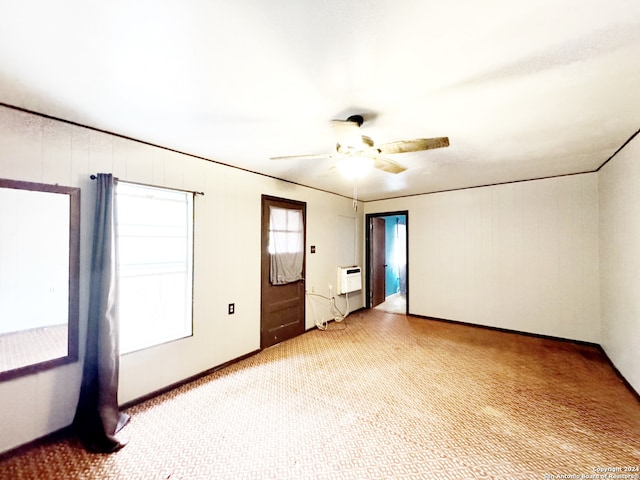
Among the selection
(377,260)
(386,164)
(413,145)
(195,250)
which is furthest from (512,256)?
(195,250)

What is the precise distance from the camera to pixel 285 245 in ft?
13.4

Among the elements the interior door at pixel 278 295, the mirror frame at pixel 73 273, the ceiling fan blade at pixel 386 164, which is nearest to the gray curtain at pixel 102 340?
the mirror frame at pixel 73 273

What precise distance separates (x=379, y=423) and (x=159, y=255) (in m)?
2.77

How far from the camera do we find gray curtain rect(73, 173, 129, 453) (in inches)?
80.1

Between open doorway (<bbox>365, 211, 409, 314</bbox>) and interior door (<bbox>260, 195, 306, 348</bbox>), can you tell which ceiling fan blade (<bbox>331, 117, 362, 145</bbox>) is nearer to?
interior door (<bbox>260, 195, 306, 348</bbox>)

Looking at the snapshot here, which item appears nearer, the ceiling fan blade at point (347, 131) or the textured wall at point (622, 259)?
the ceiling fan blade at point (347, 131)

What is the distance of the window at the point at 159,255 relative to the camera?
275 centimetres

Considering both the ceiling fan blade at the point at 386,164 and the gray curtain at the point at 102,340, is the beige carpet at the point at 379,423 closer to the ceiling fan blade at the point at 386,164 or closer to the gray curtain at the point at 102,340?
the gray curtain at the point at 102,340

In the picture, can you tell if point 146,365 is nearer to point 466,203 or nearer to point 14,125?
point 14,125

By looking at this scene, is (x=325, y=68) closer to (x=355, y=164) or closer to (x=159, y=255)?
(x=355, y=164)

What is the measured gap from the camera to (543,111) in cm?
201

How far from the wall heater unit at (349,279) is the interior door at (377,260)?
621 mm

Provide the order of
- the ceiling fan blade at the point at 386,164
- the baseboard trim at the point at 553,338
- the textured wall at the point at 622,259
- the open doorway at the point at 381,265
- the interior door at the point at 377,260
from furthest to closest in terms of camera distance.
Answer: the interior door at the point at 377,260 < the open doorway at the point at 381,265 < the baseboard trim at the point at 553,338 < the textured wall at the point at 622,259 < the ceiling fan blade at the point at 386,164

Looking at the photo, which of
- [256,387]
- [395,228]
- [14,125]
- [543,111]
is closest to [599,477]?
[543,111]
